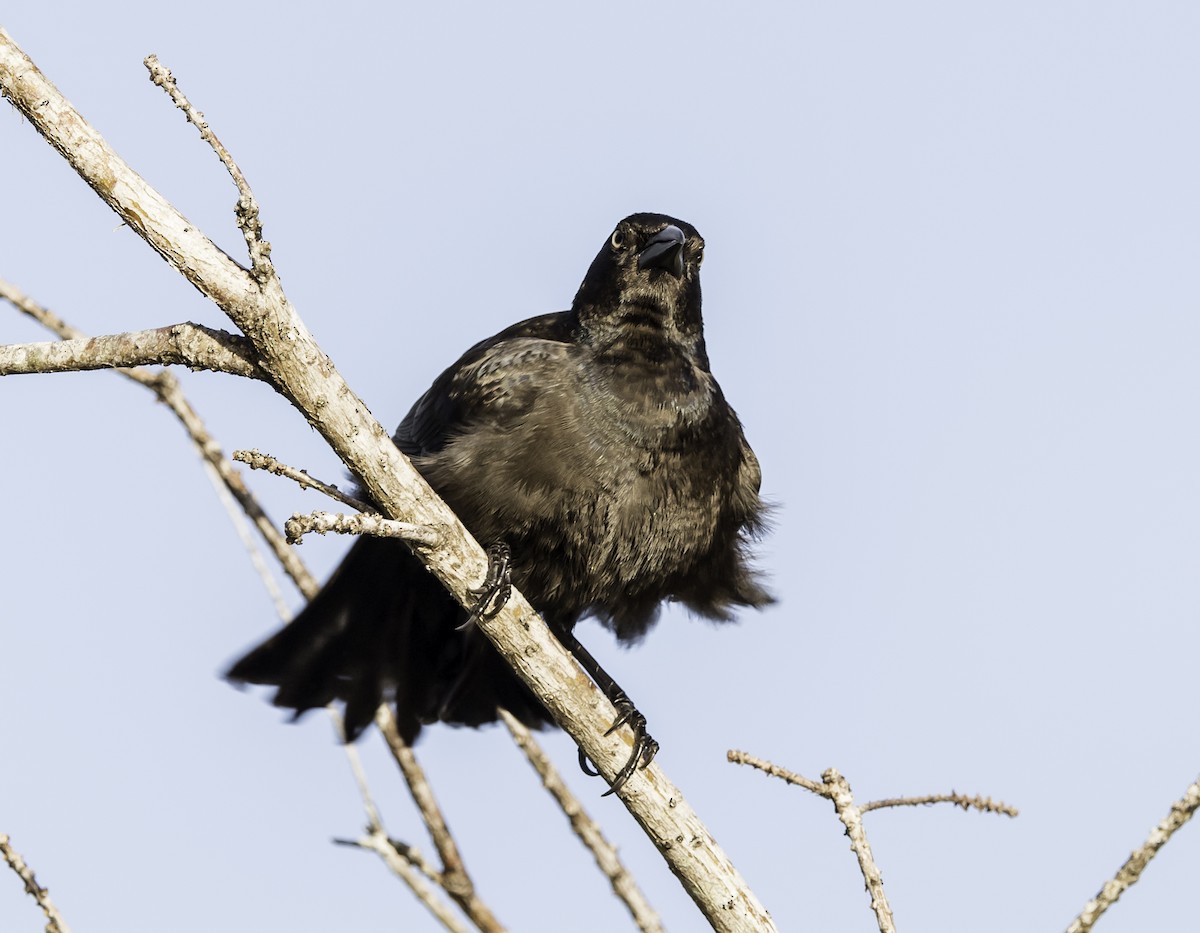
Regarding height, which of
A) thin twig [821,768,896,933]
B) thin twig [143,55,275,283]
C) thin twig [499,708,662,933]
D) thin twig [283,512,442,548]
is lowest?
thin twig [821,768,896,933]

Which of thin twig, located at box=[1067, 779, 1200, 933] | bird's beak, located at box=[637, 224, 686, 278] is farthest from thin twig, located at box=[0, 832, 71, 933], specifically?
bird's beak, located at box=[637, 224, 686, 278]

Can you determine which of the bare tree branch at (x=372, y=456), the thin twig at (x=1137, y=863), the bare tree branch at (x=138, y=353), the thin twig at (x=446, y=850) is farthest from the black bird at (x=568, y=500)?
the thin twig at (x=1137, y=863)

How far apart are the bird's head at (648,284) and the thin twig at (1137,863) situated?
2690 mm

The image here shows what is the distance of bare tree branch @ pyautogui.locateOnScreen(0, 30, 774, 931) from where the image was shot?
11.3ft

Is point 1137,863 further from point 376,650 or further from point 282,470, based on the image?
point 376,650

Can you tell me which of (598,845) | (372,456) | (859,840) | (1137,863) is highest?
(372,456)

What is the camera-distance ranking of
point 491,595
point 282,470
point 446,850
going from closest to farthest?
point 282,470 → point 491,595 → point 446,850

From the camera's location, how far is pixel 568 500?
4.95 m

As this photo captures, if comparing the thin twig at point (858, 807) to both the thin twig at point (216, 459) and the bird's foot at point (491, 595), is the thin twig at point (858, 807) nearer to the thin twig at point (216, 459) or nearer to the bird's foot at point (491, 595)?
the bird's foot at point (491, 595)

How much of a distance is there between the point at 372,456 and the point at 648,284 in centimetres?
183

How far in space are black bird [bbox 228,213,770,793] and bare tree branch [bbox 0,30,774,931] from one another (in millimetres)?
285

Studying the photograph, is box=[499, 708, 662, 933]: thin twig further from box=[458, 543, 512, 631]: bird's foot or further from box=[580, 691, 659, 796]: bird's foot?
box=[458, 543, 512, 631]: bird's foot

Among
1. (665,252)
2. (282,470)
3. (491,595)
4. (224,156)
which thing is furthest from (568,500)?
(224,156)

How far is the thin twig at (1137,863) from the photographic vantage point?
3.12 meters
